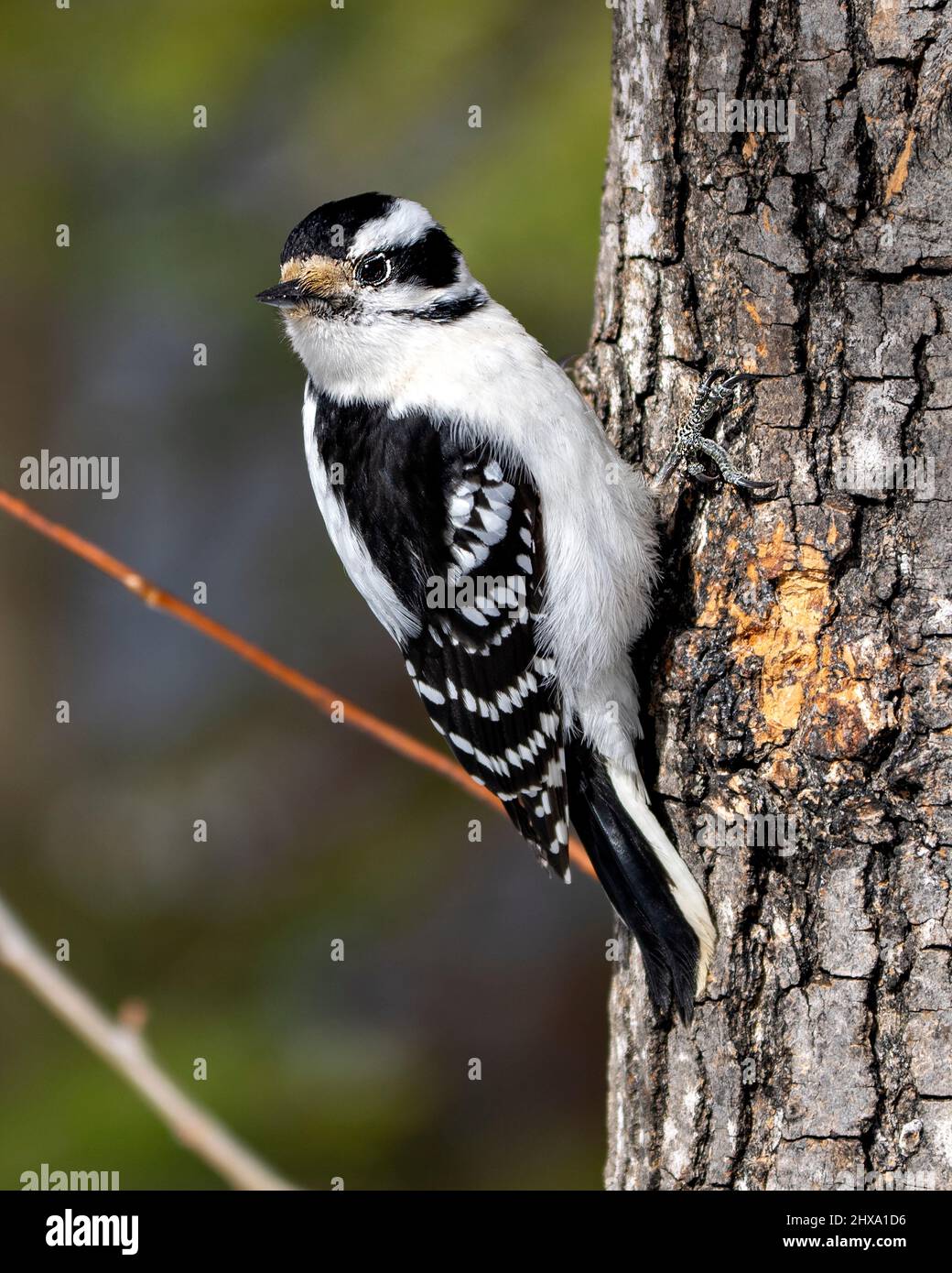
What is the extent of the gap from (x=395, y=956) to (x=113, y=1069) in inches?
65.8

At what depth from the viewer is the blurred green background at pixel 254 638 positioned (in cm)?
372

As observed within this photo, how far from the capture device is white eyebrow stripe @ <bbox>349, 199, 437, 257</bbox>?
2.87 m

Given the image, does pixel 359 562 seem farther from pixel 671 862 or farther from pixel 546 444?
pixel 671 862

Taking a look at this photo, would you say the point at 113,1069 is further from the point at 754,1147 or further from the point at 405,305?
the point at 405,305

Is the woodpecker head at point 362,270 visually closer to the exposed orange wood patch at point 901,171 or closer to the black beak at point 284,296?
the black beak at point 284,296

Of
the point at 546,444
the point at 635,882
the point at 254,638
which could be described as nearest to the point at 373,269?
the point at 546,444

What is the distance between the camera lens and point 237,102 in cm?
416

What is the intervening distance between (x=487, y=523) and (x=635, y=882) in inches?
32.1

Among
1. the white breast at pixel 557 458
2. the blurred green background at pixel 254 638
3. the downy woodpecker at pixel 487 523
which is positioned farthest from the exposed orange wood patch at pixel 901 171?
the blurred green background at pixel 254 638

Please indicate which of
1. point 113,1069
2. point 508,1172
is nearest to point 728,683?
point 113,1069

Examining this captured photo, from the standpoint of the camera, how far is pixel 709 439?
2381mm

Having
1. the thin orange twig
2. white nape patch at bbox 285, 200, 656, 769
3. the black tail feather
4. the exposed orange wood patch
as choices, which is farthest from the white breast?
the exposed orange wood patch

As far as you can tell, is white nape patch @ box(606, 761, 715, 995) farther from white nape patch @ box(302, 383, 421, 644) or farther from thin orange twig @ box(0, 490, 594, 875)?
white nape patch @ box(302, 383, 421, 644)

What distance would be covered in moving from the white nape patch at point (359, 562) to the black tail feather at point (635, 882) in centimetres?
51
